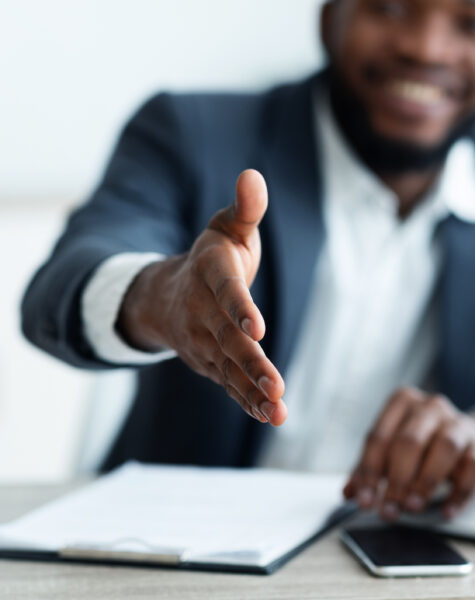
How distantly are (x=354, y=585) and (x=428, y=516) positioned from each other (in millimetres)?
140

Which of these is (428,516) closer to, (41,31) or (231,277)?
(231,277)

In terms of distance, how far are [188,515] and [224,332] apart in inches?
7.6

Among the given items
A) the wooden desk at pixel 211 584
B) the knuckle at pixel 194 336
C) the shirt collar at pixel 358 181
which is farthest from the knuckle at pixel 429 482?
the shirt collar at pixel 358 181

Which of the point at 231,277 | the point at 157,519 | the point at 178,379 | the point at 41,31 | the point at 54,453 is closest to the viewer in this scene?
the point at 231,277

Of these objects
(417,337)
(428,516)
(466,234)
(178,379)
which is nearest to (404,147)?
(466,234)

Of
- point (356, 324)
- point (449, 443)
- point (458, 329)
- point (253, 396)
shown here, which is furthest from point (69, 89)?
point (253, 396)

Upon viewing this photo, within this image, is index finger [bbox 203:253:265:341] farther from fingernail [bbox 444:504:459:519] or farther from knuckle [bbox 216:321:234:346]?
fingernail [bbox 444:504:459:519]

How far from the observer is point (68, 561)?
415mm

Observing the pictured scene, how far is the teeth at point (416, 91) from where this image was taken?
38.4 inches

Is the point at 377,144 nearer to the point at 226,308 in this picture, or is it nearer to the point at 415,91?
the point at 415,91

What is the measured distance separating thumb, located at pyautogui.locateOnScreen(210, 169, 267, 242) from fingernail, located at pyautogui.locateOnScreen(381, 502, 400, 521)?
226mm

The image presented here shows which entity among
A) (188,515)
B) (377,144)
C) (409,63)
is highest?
(409,63)

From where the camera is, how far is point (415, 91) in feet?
3.21

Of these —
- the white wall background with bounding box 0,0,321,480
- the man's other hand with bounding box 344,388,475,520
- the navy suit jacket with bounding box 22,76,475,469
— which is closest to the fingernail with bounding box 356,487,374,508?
the man's other hand with bounding box 344,388,475,520
